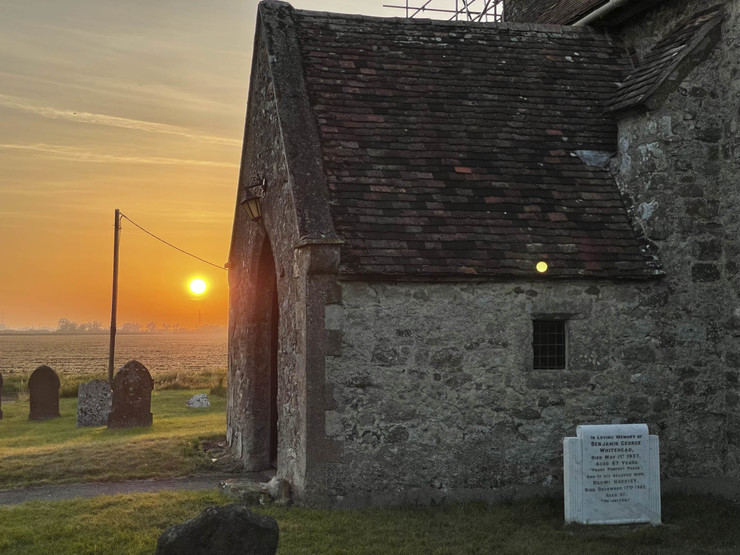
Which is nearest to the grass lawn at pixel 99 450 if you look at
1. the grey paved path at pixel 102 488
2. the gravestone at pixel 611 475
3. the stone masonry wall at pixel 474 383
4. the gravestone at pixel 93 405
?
the grey paved path at pixel 102 488

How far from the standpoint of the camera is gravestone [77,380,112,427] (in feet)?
59.1

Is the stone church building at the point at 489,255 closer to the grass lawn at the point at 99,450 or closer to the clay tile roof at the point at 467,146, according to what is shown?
the clay tile roof at the point at 467,146

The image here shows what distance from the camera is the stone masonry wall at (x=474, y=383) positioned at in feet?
32.0

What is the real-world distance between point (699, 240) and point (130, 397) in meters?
12.2

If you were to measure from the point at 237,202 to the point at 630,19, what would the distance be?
24.9ft

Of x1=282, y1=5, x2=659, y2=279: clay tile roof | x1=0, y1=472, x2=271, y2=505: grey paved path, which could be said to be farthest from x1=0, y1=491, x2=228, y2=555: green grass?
x1=282, y1=5, x2=659, y2=279: clay tile roof

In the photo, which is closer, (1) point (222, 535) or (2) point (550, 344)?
(1) point (222, 535)

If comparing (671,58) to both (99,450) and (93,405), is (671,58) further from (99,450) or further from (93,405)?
(93,405)

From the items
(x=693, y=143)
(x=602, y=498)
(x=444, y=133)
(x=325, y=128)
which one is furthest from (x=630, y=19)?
(x=602, y=498)

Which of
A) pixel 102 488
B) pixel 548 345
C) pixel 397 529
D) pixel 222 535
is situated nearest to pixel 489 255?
pixel 548 345

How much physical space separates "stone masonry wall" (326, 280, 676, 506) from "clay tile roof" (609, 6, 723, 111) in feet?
8.94

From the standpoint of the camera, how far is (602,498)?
898 cm

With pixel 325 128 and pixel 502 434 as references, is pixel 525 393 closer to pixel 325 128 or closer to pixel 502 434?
pixel 502 434

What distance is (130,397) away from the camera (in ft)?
57.0
